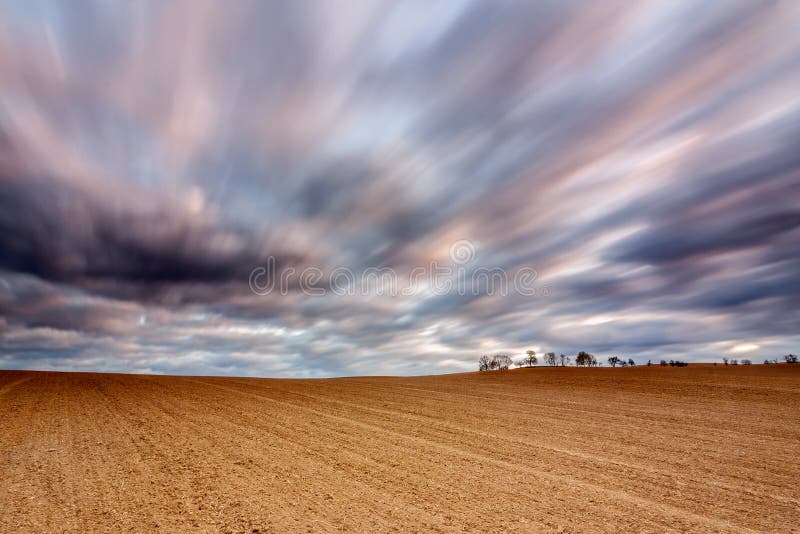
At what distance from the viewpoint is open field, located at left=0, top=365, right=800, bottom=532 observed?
7.77 m

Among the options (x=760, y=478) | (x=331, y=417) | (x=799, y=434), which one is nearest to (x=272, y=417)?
(x=331, y=417)

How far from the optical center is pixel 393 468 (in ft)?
35.9

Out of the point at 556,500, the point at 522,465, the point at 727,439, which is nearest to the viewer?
the point at 556,500

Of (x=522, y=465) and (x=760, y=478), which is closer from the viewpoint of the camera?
(x=760, y=478)

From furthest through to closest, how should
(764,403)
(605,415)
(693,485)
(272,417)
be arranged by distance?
(764,403) < (605,415) < (272,417) < (693,485)

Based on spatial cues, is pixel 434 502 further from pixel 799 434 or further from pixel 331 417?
pixel 799 434

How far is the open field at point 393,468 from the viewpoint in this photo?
7773mm

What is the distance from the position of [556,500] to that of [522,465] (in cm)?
265

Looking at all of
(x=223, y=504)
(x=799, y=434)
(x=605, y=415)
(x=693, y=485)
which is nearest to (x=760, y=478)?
(x=693, y=485)

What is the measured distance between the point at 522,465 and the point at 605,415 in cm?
1109

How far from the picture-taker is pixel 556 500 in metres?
8.83

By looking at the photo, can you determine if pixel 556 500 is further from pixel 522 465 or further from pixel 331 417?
pixel 331 417

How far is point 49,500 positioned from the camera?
8266mm

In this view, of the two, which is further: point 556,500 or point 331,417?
point 331,417
